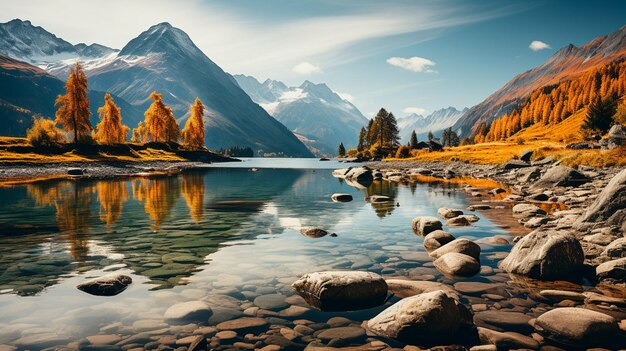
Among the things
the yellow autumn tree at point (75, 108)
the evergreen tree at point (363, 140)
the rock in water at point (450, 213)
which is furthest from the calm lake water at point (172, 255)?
the evergreen tree at point (363, 140)

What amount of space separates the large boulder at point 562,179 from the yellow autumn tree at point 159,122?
10063cm

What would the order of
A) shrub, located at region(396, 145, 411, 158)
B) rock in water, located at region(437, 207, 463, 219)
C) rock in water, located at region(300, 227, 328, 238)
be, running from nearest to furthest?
rock in water, located at region(300, 227, 328, 238) < rock in water, located at region(437, 207, 463, 219) < shrub, located at region(396, 145, 411, 158)

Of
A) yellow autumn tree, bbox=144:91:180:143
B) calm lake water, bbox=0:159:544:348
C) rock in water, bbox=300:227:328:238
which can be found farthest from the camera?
yellow autumn tree, bbox=144:91:180:143

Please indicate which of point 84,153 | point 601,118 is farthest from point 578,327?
point 601,118

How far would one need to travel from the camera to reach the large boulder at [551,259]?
11.1 meters

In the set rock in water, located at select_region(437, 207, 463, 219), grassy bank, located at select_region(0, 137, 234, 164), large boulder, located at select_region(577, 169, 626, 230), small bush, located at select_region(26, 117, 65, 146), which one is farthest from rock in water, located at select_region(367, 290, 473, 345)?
small bush, located at select_region(26, 117, 65, 146)

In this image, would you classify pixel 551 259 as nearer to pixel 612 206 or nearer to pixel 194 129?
pixel 612 206

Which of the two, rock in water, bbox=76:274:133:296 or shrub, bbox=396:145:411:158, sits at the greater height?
shrub, bbox=396:145:411:158

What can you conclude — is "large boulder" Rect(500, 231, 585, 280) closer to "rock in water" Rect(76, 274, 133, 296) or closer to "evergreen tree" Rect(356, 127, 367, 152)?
"rock in water" Rect(76, 274, 133, 296)

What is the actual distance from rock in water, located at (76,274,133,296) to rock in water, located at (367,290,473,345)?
22.9ft

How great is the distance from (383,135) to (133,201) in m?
120

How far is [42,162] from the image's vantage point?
6725cm

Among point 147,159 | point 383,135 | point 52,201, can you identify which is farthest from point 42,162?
point 383,135

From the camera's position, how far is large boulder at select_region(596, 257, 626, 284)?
10.6 metres
